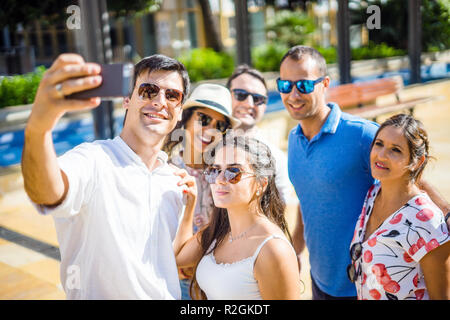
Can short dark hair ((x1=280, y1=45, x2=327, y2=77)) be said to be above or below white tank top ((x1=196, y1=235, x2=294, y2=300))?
above

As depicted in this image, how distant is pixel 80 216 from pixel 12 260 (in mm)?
3462

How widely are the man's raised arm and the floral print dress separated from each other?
1354 millimetres

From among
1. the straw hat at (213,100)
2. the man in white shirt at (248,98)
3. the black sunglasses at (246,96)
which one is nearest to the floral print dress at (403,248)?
the straw hat at (213,100)

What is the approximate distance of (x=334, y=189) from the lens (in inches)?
102

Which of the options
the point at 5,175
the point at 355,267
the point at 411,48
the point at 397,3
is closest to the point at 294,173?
the point at 355,267

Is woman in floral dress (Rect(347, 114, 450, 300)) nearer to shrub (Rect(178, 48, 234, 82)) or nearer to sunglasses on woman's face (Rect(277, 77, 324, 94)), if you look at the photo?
sunglasses on woman's face (Rect(277, 77, 324, 94))

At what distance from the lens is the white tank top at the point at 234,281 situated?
5.96ft

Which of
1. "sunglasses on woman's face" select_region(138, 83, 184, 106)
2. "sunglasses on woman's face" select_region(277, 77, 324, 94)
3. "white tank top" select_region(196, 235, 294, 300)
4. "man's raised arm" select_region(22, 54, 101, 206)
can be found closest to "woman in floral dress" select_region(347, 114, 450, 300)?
"white tank top" select_region(196, 235, 294, 300)

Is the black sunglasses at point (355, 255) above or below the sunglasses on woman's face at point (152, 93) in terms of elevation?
below

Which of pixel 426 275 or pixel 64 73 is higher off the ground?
pixel 64 73

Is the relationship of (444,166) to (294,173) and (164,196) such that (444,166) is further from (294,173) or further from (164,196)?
(164,196)

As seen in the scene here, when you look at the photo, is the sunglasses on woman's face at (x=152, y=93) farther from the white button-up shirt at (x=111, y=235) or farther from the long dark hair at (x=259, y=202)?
the long dark hair at (x=259, y=202)

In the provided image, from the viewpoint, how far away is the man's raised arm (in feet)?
4.03

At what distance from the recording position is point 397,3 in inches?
851
